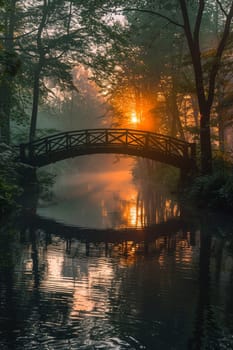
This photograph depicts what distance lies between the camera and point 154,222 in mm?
15555

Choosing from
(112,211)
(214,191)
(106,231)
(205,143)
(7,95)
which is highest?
(7,95)

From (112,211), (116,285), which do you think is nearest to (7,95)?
(112,211)

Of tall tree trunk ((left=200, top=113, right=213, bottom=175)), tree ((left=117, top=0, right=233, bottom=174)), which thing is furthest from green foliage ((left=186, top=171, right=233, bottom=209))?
tree ((left=117, top=0, right=233, bottom=174))

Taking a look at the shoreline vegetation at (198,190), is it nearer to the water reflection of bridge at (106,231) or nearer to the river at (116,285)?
the river at (116,285)

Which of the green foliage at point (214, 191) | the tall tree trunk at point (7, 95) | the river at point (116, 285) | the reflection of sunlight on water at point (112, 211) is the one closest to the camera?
the river at point (116, 285)

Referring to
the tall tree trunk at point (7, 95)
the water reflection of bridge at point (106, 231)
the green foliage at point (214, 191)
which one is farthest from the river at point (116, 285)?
the tall tree trunk at point (7, 95)

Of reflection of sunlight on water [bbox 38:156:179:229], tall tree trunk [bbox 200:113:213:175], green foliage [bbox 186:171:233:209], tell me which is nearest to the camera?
reflection of sunlight on water [bbox 38:156:179:229]

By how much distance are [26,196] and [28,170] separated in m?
3.17

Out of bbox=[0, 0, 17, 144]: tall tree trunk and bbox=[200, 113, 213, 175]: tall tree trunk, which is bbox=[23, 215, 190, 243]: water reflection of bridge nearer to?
bbox=[200, 113, 213, 175]: tall tree trunk

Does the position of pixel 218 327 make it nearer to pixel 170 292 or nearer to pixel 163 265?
pixel 170 292

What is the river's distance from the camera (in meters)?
5.56

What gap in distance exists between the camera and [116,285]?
25.4 ft

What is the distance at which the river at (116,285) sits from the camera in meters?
5.56

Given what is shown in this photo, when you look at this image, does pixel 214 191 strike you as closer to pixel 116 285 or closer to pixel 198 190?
pixel 198 190
